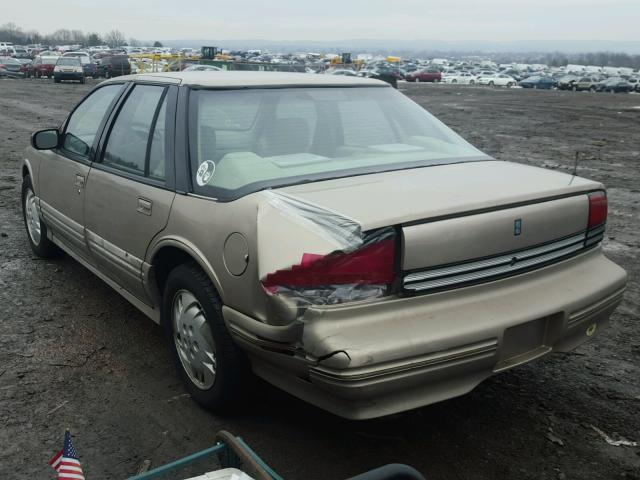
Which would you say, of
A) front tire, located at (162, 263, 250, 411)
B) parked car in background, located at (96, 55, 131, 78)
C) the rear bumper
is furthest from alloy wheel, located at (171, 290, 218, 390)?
parked car in background, located at (96, 55, 131, 78)

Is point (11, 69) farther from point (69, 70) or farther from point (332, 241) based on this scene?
point (332, 241)

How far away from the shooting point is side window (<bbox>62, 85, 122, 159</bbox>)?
14.6ft

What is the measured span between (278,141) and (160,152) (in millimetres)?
670

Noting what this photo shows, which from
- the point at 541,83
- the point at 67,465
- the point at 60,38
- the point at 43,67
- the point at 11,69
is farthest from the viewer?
the point at 60,38

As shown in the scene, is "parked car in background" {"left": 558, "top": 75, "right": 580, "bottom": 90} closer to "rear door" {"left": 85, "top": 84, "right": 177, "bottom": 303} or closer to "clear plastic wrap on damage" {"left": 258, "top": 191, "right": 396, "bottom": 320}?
"rear door" {"left": 85, "top": 84, "right": 177, "bottom": 303}

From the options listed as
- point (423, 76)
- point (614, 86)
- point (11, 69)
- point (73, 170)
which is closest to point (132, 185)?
point (73, 170)

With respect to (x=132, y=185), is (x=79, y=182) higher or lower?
lower

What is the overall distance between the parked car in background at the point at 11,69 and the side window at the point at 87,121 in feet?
153

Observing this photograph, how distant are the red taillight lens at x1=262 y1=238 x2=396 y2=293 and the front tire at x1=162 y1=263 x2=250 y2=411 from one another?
568 millimetres

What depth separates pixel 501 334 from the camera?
2625 mm

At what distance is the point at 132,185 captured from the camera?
147 inches

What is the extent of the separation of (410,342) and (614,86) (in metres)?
52.9

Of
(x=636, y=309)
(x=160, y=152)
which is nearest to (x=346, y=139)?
(x=160, y=152)

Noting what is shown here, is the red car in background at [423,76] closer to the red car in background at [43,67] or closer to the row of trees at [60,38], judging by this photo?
the red car in background at [43,67]
